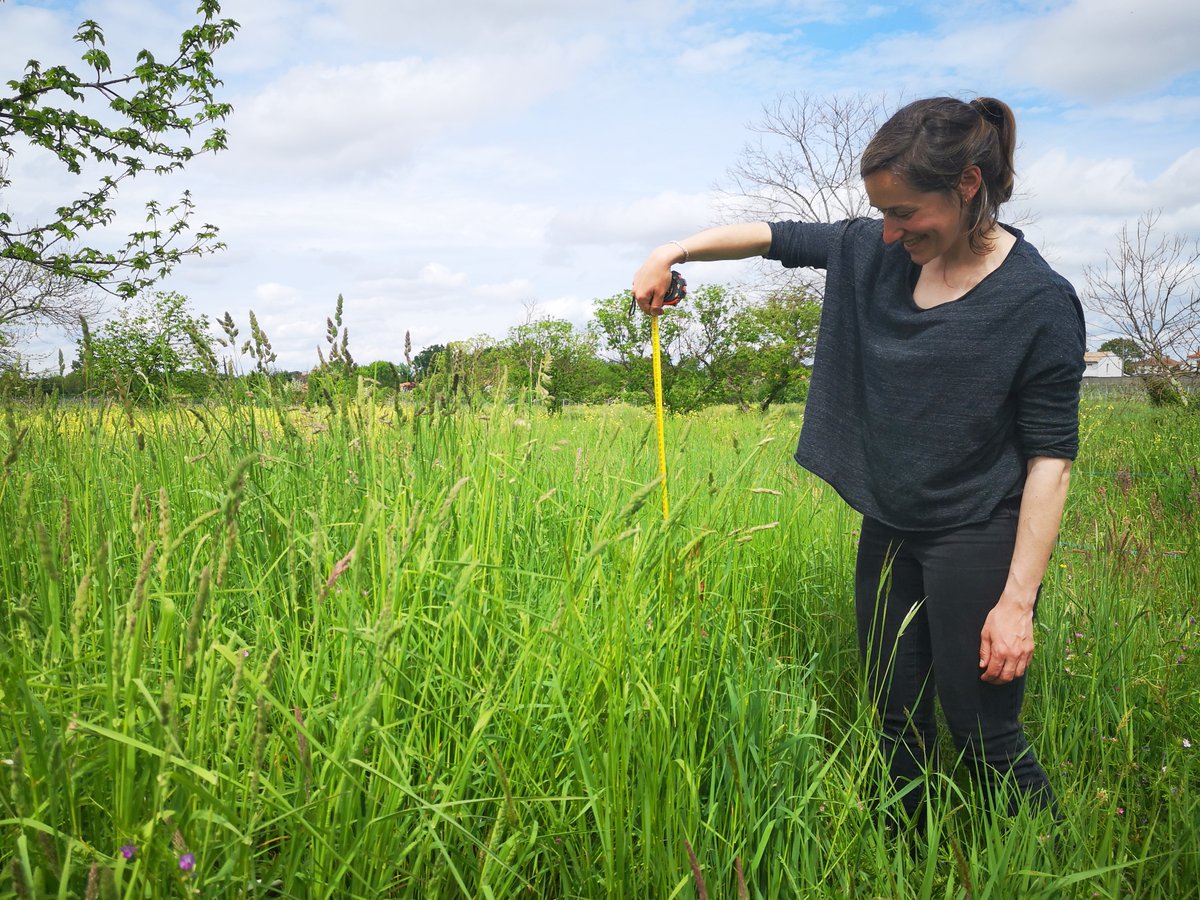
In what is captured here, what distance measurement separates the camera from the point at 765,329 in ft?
62.4

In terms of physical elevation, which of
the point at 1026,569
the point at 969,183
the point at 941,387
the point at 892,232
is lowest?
the point at 1026,569

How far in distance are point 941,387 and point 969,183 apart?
0.54 m

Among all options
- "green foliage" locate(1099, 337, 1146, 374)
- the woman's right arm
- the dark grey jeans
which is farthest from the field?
"green foliage" locate(1099, 337, 1146, 374)

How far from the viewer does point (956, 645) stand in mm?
2182

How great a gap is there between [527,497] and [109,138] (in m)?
7.58

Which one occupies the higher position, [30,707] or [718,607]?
[30,707]

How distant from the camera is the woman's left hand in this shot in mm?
2057

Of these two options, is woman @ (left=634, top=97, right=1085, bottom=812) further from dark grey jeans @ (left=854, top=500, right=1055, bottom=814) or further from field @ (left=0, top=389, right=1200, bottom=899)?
field @ (left=0, top=389, right=1200, bottom=899)

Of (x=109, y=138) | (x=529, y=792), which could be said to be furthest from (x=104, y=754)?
(x=109, y=138)

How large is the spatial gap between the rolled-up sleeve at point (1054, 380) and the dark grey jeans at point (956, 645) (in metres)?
0.22

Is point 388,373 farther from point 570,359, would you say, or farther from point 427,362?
point 570,359

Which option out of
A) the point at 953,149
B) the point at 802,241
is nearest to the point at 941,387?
the point at 953,149

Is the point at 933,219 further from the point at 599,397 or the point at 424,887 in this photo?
the point at 599,397

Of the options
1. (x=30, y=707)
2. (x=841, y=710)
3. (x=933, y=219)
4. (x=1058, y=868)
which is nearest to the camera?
(x=30, y=707)
